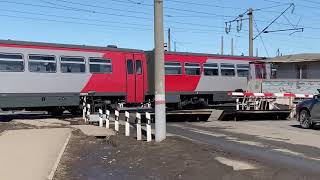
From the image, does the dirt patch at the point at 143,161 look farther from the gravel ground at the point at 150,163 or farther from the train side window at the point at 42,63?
the train side window at the point at 42,63

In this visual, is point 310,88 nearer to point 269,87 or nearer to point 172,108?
point 269,87

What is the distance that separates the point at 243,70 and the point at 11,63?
15071 millimetres

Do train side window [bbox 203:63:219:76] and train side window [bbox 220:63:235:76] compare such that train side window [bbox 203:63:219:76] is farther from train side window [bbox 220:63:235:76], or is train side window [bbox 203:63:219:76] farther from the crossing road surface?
the crossing road surface

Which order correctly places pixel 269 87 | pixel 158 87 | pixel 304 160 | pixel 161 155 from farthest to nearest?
pixel 269 87 < pixel 158 87 < pixel 161 155 < pixel 304 160

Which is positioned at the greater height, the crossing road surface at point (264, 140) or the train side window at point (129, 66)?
the train side window at point (129, 66)

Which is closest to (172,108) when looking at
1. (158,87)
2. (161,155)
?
(158,87)

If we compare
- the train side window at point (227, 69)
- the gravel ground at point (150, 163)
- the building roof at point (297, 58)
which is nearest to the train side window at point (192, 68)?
the train side window at point (227, 69)

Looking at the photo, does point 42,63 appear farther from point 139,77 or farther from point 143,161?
point 143,161

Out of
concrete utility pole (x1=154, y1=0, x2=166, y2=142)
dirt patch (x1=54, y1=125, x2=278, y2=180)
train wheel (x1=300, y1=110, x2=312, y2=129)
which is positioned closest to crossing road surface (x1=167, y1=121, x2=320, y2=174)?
train wheel (x1=300, y1=110, x2=312, y2=129)

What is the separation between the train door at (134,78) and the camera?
27.8 metres

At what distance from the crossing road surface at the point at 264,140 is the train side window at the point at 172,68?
700 centimetres

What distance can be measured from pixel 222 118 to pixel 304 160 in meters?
12.4

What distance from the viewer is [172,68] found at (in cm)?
2988

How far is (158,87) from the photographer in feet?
52.1
